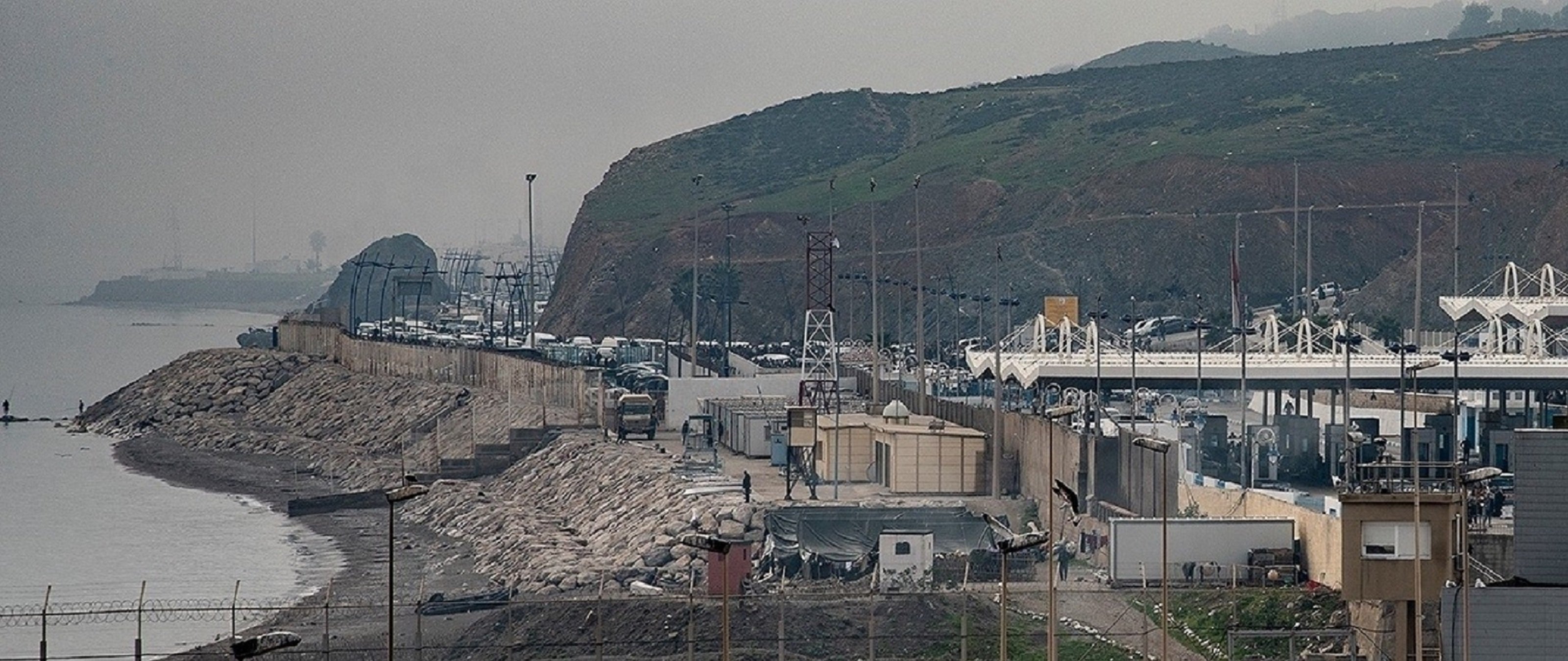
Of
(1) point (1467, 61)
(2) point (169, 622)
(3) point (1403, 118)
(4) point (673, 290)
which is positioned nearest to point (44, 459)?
(4) point (673, 290)

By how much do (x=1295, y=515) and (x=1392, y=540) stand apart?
12.5m

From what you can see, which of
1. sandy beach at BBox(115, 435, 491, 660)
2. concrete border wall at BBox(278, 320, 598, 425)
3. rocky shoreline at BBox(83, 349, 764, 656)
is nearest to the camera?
sandy beach at BBox(115, 435, 491, 660)

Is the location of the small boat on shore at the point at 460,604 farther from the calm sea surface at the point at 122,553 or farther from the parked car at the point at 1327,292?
the parked car at the point at 1327,292

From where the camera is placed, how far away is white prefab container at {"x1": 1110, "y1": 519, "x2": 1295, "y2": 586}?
39719 millimetres

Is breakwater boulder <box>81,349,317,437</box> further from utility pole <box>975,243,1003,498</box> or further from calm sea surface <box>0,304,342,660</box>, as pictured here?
utility pole <box>975,243,1003,498</box>

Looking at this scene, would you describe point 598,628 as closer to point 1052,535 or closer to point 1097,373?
point 1052,535

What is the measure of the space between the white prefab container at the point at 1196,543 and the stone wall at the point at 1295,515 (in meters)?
0.45

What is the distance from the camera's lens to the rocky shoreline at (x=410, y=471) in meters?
50.0

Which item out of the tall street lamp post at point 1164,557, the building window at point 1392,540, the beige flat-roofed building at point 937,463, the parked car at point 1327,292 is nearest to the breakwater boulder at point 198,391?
the parked car at point 1327,292

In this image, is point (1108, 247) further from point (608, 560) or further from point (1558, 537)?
point (1558, 537)

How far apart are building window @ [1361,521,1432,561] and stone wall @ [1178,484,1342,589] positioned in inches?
324

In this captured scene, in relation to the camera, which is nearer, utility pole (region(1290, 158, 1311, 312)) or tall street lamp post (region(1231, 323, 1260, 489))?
tall street lamp post (region(1231, 323, 1260, 489))

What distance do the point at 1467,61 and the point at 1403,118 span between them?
2419 cm

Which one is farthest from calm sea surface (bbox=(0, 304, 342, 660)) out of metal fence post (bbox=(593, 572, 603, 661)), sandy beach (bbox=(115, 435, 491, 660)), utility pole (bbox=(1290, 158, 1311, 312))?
utility pole (bbox=(1290, 158, 1311, 312))
